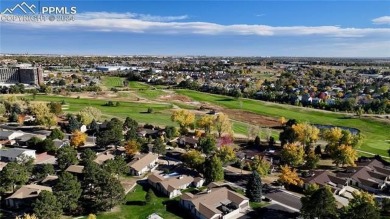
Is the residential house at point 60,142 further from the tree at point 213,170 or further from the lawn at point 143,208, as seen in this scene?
the tree at point 213,170

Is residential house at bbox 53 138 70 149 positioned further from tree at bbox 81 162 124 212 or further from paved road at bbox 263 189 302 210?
paved road at bbox 263 189 302 210

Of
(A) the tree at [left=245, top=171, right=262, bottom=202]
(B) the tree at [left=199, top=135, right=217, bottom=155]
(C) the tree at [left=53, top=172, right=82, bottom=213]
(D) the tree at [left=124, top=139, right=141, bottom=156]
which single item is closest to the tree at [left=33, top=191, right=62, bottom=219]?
(C) the tree at [left=53, top=172, right=82, bottom=213]

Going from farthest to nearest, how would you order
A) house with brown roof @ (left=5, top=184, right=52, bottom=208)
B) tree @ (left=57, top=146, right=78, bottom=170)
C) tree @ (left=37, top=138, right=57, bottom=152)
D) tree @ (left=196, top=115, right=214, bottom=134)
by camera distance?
tree @ (left=196, top=115, right=214, bottom=134)
tree @ (left=37, top=138, right=57, bottom=152)
tree @ (left=57, top=146, right=78, bottom=170)
house with brown roof @ (left=5, top=184, right=52, bottom=208)

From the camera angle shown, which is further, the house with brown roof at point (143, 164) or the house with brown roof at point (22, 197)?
the house with brown roof at point (143, 164)

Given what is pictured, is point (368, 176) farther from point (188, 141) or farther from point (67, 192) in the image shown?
point (67, 192)

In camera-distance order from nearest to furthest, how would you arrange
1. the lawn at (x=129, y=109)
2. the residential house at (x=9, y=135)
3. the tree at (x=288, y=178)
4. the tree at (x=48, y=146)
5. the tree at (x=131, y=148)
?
1. the tree at (x=288, y=178)
2. the tree at (x=131, y=148)
3. the tree at (x=48, y=146)
4. the residential house at (x=9, y=135)
5. the lawn at (x=129, y=109)

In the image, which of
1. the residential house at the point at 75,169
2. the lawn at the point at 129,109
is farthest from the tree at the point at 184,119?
the residential house at the point at 75,169
